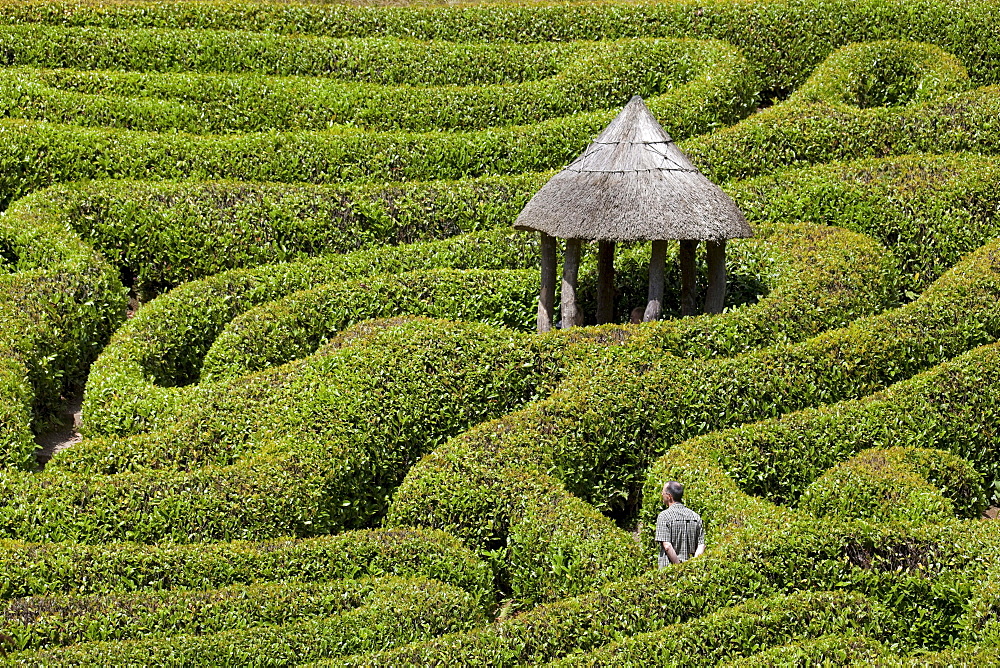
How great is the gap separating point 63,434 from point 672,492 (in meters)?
8.17

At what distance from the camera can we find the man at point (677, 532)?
14.9 meters

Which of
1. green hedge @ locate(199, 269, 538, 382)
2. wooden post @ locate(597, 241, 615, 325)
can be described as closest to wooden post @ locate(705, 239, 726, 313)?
wooden post @ locate(597, 241, 615, 325)

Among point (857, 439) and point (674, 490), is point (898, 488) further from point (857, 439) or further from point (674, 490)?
point (674, 490)

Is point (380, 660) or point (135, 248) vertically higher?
point (135, 248)

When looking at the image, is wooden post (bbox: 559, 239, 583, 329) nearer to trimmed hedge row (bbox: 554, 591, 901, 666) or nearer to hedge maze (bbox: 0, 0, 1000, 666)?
hedge maze (bbox: 0, 0, 1000, 666)

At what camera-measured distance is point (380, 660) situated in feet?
43.9

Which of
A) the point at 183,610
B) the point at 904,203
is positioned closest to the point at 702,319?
the point at 904,203

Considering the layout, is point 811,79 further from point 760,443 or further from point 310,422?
point 310,422

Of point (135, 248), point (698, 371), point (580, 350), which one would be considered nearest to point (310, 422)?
point (580, 350)

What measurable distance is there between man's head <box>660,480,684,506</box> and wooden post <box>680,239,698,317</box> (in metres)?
4.95

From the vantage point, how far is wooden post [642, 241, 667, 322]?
→ 62.7ft

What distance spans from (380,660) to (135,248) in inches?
385

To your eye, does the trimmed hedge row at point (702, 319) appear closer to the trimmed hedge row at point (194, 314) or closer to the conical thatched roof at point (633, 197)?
the trimmed hedge row at point (194, 314)

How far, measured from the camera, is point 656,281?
19219 mm
